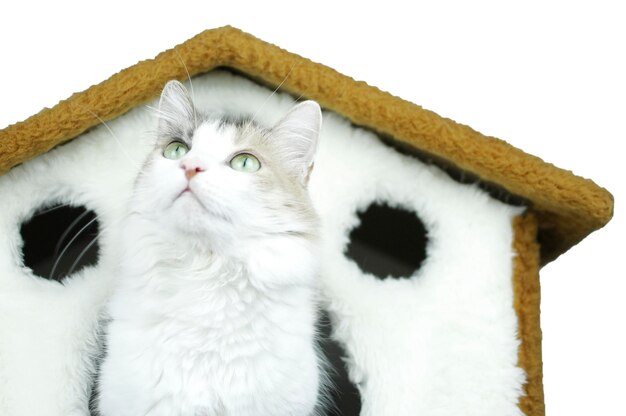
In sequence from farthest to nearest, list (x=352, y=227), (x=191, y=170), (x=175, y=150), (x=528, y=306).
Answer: (x=352, y=227) → (x=528, y=306) → (x=175, y=150) → (x=191, y=170)

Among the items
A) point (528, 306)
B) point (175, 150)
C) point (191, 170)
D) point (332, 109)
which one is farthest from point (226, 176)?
point (528, 306)

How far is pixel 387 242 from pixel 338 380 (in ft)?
1.21

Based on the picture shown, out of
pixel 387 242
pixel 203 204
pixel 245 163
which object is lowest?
pixel 203 204

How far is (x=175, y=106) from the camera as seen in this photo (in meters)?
1.32

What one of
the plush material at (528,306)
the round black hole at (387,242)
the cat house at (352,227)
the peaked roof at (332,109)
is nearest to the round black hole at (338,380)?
the cat house at (352,227)

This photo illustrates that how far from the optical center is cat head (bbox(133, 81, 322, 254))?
1.14 m

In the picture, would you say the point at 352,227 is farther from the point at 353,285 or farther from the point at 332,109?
the point at 332,109

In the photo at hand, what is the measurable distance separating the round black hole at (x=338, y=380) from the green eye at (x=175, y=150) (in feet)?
1.68

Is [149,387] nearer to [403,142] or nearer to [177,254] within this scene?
[177,254]

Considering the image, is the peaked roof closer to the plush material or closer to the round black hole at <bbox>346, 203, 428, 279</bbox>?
the plush material

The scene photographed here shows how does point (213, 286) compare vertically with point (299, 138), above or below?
below

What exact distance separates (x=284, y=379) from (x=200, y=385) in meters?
0.16

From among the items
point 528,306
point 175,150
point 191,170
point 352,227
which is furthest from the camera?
point 352,227

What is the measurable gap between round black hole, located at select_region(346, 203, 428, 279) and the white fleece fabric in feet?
0.12
